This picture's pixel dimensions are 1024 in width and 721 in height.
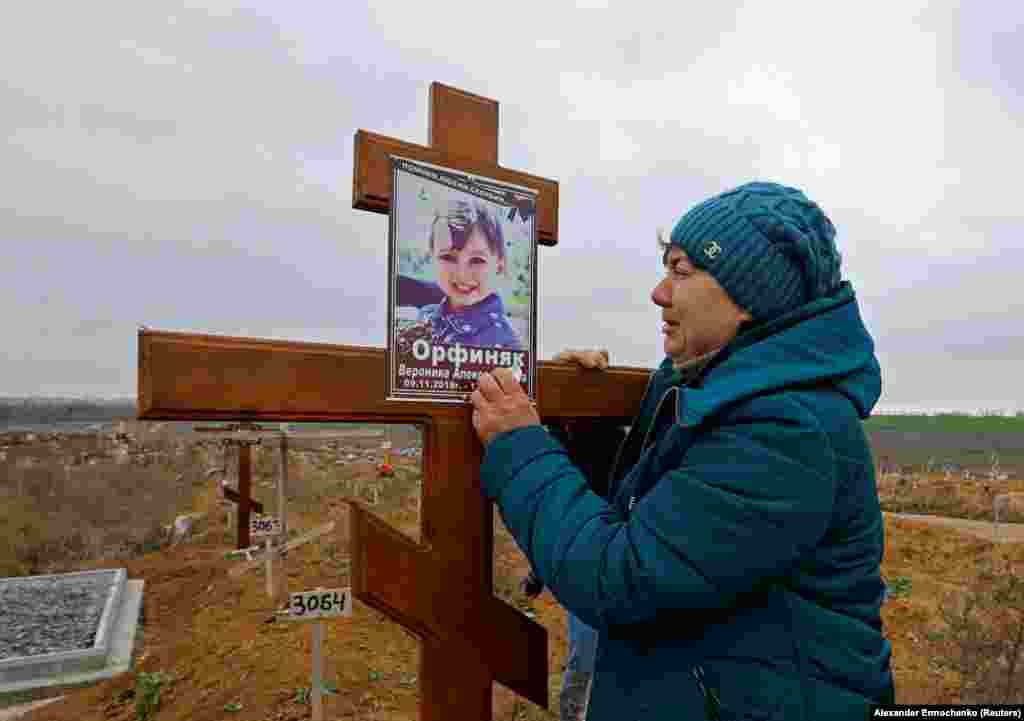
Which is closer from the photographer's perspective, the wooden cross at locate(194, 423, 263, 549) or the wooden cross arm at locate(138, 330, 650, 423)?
the wooden cross arm at locate(138, 330, 650, 423)

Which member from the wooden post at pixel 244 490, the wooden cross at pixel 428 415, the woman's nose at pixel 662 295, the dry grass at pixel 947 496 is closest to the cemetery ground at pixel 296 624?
the dry grass at pixel 947 496

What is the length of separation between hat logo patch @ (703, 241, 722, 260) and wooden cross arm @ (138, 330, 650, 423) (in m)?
0.61

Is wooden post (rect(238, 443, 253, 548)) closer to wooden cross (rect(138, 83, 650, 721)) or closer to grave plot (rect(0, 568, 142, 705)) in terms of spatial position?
grave plot (rect(0, 568, 142, 705))

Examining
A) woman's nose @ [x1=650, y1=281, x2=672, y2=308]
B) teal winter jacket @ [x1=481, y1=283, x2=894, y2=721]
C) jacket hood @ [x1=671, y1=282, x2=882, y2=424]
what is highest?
woman's nose @ [x1=650, y1=281, x2=672, y2=308]

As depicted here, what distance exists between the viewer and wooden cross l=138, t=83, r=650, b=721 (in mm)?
1143

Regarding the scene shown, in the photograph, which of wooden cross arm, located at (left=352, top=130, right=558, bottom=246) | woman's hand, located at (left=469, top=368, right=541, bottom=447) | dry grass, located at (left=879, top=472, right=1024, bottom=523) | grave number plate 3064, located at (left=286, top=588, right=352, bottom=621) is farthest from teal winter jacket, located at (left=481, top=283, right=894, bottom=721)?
dry grass, located at (left=879, top=472, right=1024, bottom=523)

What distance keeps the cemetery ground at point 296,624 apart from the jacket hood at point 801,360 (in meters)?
4.25

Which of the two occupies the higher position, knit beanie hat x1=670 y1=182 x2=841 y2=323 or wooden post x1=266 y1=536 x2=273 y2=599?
knit beanie hat x1=670 y1=182 x2=841 y2=323

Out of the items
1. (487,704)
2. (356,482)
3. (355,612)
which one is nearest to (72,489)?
(356,482)

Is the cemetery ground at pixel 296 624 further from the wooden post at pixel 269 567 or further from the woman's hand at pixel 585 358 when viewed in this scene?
the woman's hand at pixel 585 358

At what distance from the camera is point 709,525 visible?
0.94 metres

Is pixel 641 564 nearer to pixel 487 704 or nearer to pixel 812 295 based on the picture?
pixel 812 295

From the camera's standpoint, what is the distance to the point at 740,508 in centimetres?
93

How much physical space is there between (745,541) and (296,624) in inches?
270
